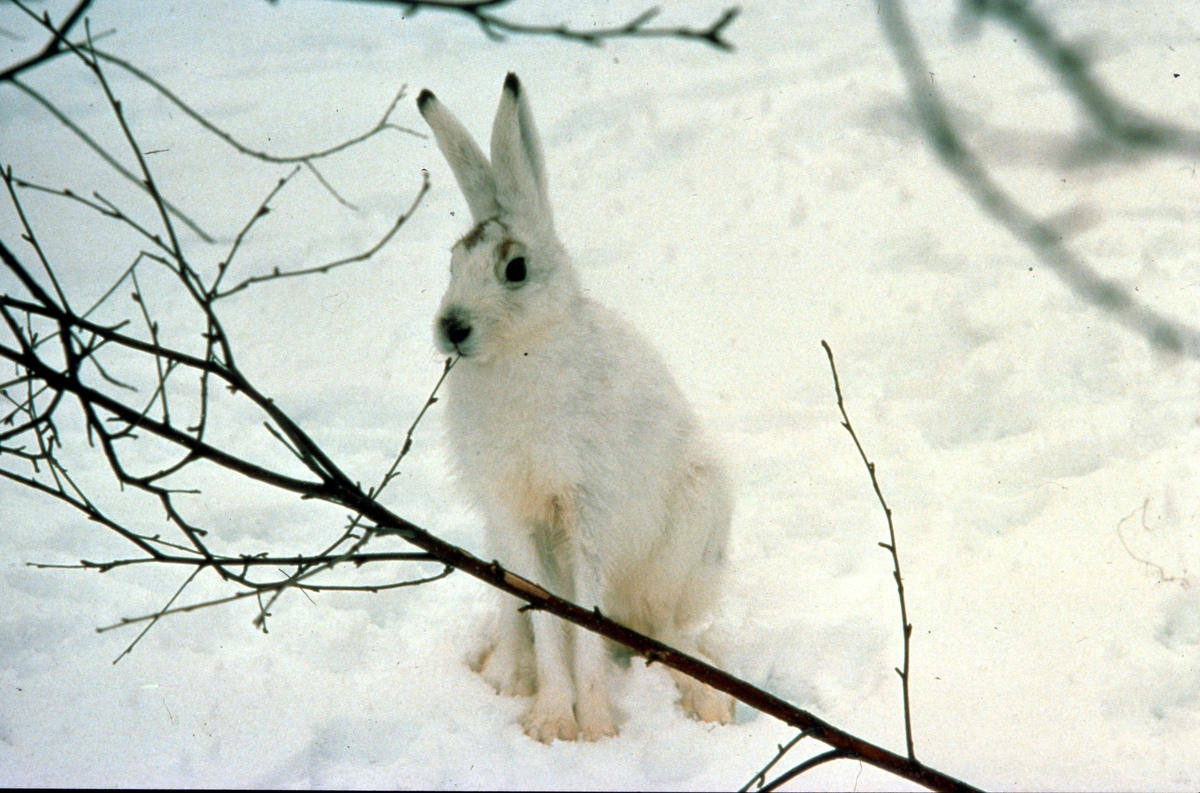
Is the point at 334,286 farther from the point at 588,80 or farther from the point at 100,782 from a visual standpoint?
the point at 100,782

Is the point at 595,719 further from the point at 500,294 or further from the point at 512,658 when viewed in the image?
the point at 500,294

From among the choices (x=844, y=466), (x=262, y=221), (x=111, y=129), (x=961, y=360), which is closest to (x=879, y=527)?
(x=844, y=466)

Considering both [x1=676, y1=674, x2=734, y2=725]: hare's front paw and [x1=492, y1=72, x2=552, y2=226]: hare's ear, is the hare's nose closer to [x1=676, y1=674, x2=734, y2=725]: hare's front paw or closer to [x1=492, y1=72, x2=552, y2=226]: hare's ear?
[x1=492, y1=72, x2=552, y2=226]: hare's ear

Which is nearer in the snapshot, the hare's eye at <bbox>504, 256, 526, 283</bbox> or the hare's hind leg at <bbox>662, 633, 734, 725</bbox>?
the hare's eye at <bbox>504, 256, 526, 283</bbox>

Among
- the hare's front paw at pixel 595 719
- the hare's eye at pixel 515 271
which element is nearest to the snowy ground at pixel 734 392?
the hare's front paw at pixel 595 719

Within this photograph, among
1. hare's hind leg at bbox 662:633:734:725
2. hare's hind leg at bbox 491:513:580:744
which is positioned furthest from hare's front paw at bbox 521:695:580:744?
hare's hind leg at bbox 662:633:734:725
